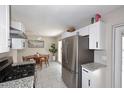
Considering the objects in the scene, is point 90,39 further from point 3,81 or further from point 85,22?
point 3,81

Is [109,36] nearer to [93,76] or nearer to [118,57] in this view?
[118,57]

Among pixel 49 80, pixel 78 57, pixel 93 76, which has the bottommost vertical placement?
pixel 49 80

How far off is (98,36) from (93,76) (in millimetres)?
1037

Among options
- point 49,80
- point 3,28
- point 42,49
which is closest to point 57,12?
point 3,28

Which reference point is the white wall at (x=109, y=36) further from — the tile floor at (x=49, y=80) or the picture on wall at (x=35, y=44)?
the picture on wall at (x=35, y=44)

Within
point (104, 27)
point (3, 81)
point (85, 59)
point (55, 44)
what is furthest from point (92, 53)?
point (55, 44)

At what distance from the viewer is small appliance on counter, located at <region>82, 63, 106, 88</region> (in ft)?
7.63

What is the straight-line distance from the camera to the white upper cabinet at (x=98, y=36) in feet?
8.32

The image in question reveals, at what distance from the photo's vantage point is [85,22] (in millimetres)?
3541

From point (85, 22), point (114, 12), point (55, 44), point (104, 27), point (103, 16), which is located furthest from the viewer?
point (55, 44)

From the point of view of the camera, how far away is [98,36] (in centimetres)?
253

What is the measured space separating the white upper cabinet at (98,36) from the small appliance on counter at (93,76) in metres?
0.58

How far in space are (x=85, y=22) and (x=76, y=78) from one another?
2.04m

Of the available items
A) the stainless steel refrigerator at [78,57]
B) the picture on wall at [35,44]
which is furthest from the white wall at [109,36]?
the picture on wall at [35,44]
